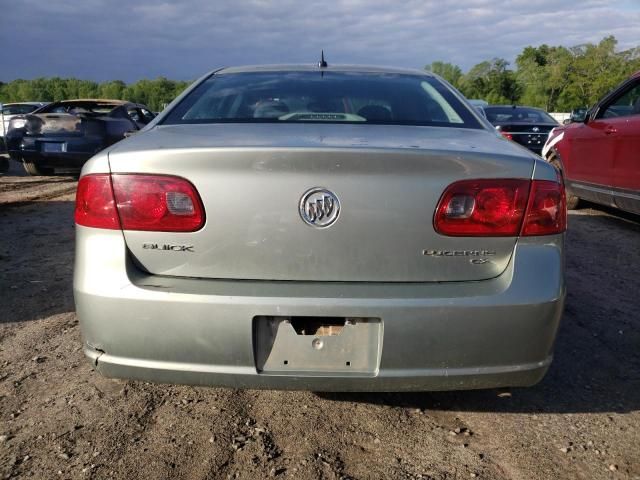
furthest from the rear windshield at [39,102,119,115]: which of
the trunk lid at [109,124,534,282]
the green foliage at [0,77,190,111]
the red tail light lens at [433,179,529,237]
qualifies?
the green foliage at [0,77,190,111]

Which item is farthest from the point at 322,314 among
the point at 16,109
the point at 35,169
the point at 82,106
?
the point at 16,109

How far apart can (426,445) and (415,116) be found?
1436 mm

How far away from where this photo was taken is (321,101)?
108 inches

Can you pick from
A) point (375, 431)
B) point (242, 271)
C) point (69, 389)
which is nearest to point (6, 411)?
point (69, 389)

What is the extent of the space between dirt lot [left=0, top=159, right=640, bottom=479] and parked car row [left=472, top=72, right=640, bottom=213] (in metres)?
2.89

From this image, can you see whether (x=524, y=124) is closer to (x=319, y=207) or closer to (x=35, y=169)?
(x=35, y=169)

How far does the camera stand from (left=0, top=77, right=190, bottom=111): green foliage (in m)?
80.1

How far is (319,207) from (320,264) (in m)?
0.19

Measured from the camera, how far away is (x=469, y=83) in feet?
246

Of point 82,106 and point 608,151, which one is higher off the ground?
point 608,151

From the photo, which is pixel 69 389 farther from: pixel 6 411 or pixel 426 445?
pixel 426 445

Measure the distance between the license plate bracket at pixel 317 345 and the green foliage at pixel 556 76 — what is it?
54273 mm

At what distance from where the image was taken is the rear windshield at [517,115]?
12.7 m

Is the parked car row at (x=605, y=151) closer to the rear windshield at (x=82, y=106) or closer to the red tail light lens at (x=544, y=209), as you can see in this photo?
the red tail light lens at (x=544, y=209)
